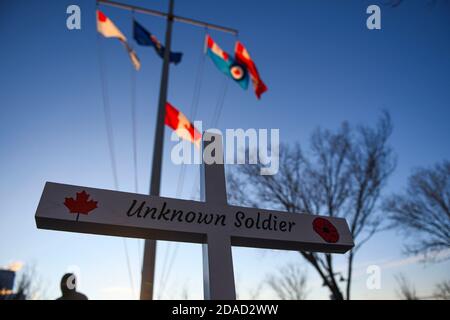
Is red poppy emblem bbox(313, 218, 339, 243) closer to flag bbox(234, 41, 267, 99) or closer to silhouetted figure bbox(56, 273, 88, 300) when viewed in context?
silhouetted figure bbox(56, 273, 88, 300)

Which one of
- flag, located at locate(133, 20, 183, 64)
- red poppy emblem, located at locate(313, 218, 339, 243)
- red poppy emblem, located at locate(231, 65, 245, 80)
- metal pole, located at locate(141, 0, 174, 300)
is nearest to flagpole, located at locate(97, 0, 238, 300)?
metal pole, located at locate(141, 0, 174, 300)

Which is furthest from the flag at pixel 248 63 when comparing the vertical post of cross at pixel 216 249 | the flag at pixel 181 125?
the vertical post of cross at pixel 216 249

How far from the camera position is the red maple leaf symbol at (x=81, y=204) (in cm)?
228

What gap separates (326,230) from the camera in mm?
2949

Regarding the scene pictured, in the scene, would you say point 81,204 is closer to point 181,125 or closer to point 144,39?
point 181,125

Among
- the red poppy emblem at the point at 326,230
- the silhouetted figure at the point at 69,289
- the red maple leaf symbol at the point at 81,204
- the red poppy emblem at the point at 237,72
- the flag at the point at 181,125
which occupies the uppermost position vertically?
the red poppy emblem at the point at 237,72

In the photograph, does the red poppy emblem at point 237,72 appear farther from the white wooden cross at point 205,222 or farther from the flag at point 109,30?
the white wooden cross at point 205,222

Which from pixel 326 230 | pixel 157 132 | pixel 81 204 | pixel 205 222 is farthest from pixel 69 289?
pixel 157 132

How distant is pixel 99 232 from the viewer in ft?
8.00
